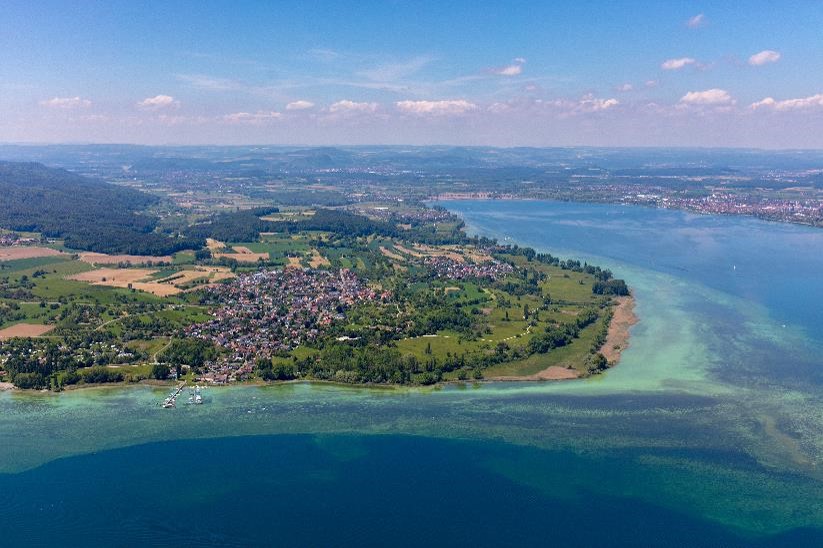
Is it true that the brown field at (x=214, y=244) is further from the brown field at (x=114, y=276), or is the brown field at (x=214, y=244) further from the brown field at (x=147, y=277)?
the brown field at (x=114, y=276)

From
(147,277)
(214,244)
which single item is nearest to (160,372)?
(147,277)

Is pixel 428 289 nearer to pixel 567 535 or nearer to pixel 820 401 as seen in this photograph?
pixel 820 401

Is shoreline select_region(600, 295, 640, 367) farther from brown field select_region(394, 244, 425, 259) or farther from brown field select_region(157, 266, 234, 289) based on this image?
brown field select_region(157, 266, 234, 289)

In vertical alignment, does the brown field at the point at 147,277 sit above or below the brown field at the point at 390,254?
below

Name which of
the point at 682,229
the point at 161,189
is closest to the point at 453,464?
the point at 682,229

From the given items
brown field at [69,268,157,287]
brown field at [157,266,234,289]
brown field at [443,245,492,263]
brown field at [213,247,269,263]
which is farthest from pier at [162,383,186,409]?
brown field at [443,245,492,263]

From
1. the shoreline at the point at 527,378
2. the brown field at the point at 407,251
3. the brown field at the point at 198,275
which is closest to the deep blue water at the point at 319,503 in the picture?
the shoreline at the point at 527,378
